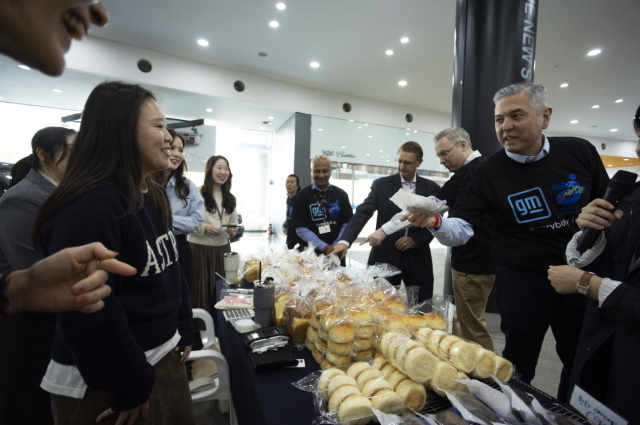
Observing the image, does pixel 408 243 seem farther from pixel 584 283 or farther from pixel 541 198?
pixel 584 283

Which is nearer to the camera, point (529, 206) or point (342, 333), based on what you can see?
point (342, 333)

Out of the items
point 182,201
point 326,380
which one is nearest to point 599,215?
point 326,380

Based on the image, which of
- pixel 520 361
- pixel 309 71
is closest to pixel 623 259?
pixel 520 361

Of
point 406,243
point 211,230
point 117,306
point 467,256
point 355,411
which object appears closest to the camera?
point 355,411

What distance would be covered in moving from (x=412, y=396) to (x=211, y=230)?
101 inches

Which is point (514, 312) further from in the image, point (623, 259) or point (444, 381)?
point (444, 381)

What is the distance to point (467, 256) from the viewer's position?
97.7 inches

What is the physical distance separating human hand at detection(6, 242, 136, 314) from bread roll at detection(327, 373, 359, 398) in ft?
1.94

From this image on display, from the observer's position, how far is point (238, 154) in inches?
440

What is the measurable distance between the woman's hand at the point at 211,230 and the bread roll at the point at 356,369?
2356 millimetres

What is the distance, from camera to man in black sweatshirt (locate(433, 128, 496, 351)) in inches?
93.1

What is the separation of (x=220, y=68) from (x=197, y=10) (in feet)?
7.27

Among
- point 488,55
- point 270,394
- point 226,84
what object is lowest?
point 270,394

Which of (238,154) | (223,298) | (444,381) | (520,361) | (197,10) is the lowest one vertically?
(520,361)
